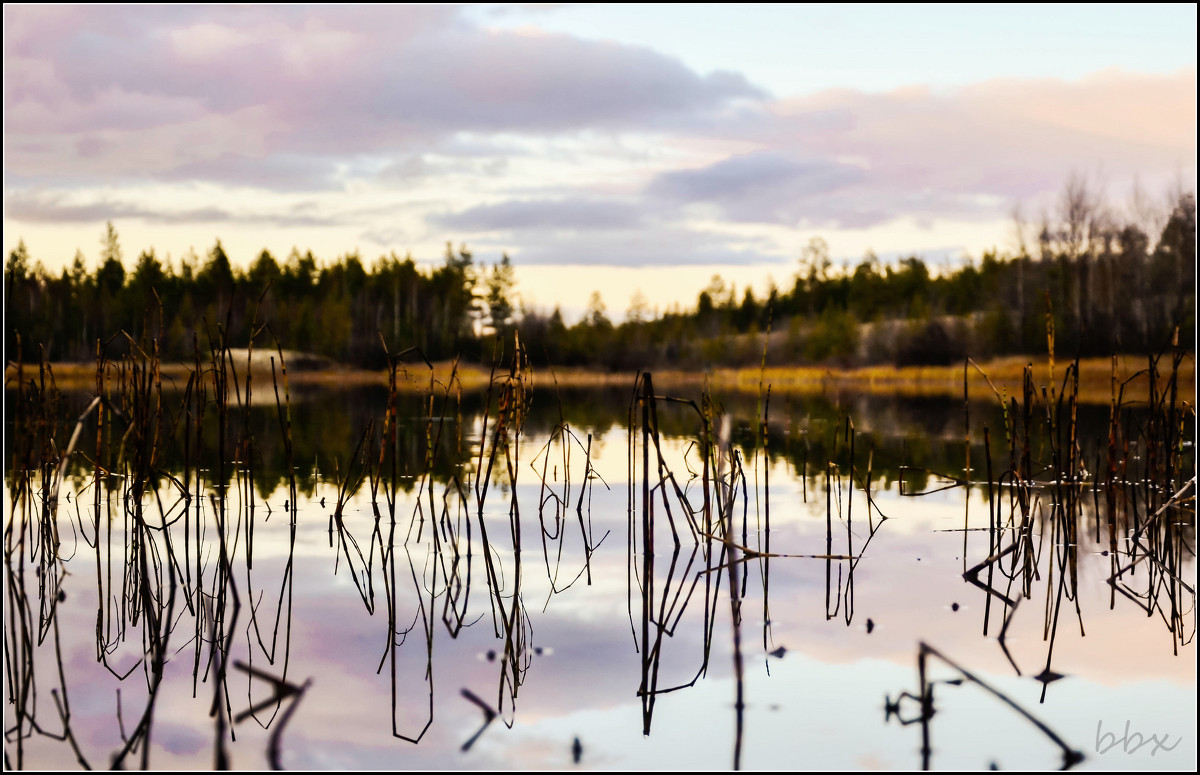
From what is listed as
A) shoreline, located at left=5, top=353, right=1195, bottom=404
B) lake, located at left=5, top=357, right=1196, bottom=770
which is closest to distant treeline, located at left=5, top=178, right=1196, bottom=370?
shoreline, located at left=5, top=353, right=1195, bottom=404

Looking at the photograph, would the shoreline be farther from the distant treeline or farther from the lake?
the lake

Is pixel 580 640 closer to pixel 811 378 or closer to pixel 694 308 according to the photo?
pixel 811 378

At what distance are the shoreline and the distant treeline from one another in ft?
4.21

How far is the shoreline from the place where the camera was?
31.7 m

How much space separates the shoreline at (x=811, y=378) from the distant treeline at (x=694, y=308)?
1282mm

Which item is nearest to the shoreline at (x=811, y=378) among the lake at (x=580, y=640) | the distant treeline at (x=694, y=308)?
the distant treeline at (x=694, y=308)

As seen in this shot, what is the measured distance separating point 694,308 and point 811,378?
4319 cm

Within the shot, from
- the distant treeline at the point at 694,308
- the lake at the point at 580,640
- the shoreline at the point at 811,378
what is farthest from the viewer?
the distant treeline at the point at 694,308

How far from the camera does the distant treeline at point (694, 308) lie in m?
39.7

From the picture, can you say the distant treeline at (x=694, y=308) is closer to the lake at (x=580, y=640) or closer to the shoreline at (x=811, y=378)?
the shoreline at (x=811, y=378)

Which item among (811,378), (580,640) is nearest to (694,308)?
(811,378)

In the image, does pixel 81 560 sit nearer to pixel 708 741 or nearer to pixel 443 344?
pixel 708 741

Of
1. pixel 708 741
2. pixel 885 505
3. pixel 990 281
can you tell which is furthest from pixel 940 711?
pixel 990 281

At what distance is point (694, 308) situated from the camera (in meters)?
93.2
